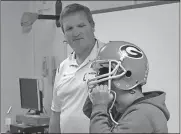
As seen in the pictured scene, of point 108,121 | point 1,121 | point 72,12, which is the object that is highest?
point 72,12

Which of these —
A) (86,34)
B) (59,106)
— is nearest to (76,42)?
(86,34)

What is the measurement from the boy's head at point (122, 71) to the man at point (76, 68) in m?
0.55

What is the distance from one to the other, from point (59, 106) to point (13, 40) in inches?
90.5

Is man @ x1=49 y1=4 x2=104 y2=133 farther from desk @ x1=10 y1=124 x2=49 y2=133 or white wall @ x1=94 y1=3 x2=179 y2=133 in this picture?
desk @ x1=10 y1=124 x2=49 y2=133

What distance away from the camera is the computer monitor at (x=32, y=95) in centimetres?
345

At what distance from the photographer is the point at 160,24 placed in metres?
2.63

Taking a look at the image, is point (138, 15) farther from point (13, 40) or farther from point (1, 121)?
point (1, 121)

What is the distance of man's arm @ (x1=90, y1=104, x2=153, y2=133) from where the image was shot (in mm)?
1116

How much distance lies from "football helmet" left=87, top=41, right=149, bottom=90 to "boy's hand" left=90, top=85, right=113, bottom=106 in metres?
0.02

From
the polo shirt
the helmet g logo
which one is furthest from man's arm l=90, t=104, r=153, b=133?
the polo shirt

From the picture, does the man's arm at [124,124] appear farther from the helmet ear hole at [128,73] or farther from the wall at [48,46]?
the wall at [48,46]

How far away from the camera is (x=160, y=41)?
103 inches

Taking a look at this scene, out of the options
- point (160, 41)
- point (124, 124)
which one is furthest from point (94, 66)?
point (160, 41)

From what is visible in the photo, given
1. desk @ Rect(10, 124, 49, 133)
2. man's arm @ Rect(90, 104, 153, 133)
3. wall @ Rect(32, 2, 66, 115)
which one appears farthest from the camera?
wall @ Rect(32, 2, 66, 115)
